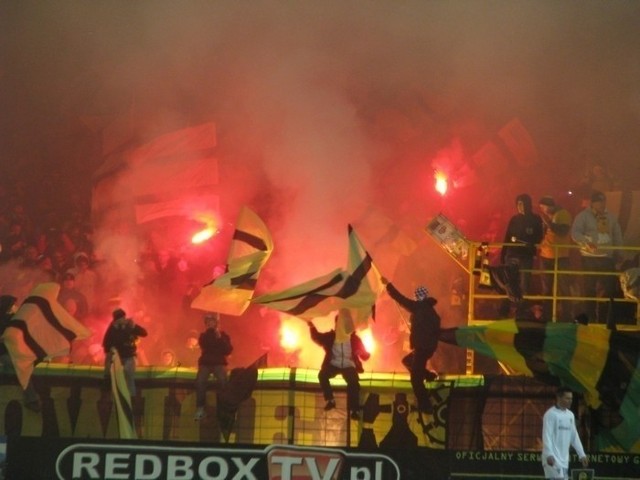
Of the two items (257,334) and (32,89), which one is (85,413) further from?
(32,89)

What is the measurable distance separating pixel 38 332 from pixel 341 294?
2.97 meters

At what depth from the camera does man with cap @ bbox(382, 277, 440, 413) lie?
37.7 ft

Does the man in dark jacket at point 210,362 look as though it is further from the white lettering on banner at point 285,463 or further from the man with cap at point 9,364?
the man with cap at point 9,364

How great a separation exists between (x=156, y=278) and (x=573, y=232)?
6016mm

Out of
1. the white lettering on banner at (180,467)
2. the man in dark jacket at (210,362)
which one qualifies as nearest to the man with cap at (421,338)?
the man in dark jacket at (210,362)

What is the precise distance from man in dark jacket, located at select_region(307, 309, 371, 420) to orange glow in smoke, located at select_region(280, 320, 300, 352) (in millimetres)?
4303

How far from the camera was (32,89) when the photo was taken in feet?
58.4

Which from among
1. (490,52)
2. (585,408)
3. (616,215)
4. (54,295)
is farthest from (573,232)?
(54,295)

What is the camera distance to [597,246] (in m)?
13.7

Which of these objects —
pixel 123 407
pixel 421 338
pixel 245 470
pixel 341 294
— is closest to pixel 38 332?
pixel 123 407

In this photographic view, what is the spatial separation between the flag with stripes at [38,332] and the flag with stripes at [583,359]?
3701 mm

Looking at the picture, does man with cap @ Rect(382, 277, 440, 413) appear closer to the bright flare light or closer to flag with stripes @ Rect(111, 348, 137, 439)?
flag with stripes @ Rect(111, 348, 137, 439)

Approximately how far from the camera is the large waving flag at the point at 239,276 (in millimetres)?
12484

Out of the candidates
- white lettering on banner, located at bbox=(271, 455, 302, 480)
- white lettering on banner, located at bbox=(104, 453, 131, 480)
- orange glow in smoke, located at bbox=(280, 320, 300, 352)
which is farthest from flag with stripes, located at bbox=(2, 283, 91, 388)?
orange glow in smoke, located at bbox=(280, 320, 300, 352)
